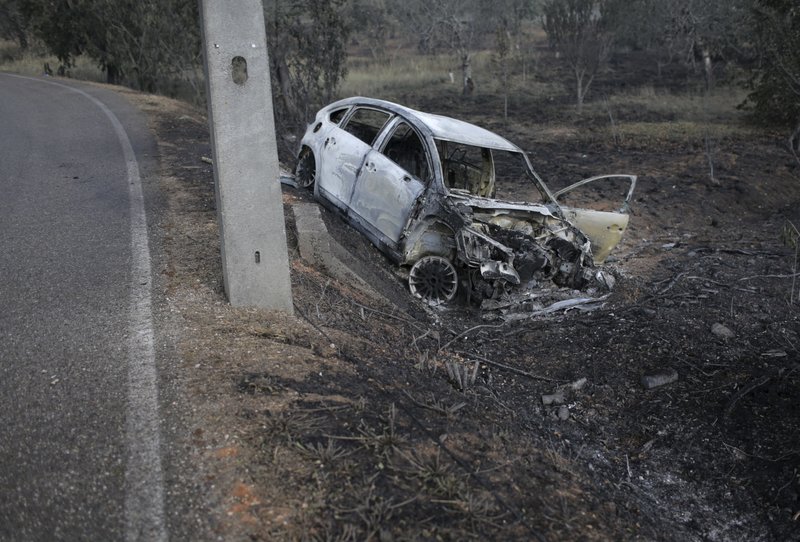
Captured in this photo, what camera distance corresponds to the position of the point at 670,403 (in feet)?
19.4

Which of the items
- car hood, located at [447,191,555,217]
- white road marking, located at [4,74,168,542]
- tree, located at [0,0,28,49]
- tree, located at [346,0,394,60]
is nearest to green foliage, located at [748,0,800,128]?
car hood, located at [447,191,555,217]

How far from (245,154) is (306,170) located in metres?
4.73

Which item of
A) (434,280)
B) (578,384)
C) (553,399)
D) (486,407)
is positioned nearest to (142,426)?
(486,407)

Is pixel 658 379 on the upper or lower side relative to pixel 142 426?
lower

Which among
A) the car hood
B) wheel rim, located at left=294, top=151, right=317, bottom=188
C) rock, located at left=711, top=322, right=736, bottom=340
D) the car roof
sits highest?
the car roof

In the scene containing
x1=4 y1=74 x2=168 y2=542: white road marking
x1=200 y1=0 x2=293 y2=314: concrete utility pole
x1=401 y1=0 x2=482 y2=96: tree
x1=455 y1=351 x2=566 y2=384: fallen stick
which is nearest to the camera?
x1=4 y1=74 x2=168 y2=542: white road marking

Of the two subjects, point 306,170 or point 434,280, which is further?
point 306,170

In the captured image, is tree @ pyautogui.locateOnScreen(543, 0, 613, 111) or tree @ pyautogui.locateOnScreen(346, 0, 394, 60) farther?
tree @ pyautogui.locateOnScreen(346, 0, 394, 60)

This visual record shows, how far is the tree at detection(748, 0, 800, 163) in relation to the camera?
14.1 m

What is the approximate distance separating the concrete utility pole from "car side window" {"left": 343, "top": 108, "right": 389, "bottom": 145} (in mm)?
4260

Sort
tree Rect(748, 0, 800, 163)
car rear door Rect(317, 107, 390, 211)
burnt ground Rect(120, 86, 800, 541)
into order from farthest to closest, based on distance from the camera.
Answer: tree Rect(748, 0, 800, 163) < car rear door Rect(317, 107, 390, 211) < burnt ground Rect(120, 86, 800, 541)

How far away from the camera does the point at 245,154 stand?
16.4ft

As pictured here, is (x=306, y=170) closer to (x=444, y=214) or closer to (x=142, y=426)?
(x=444, y=214)

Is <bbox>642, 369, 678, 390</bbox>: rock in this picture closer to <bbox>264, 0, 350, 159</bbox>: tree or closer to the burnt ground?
the burnt ground
